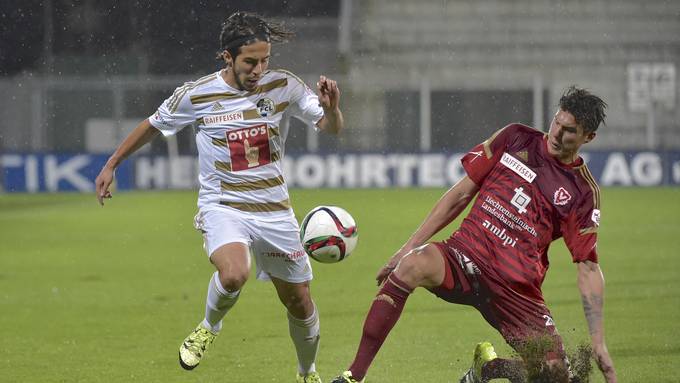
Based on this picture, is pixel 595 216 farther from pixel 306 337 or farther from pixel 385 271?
pixel 306 337

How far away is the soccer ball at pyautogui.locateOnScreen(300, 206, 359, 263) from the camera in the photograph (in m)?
6.28

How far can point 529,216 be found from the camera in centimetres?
557

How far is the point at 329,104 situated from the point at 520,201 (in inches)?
46.3

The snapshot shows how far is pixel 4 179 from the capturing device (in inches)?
892

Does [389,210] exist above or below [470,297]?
below

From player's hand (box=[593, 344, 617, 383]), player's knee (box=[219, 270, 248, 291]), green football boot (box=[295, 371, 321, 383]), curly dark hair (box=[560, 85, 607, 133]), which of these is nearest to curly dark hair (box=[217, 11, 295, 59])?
player's knee (box=[219, 270, 248, 291])

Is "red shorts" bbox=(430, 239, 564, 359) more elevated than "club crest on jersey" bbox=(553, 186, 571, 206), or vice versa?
"club crest on jersey" bbox=(553, 186, 571, 206)

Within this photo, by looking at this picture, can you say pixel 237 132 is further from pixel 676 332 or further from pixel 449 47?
pixel 449 47

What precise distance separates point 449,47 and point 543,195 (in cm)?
2332

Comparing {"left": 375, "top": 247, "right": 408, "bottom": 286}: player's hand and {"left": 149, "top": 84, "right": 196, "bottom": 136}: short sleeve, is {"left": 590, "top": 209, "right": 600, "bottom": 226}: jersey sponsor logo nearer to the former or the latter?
{"left": 375, "top": 247, "right": 408, "bottom": 286}: player's hand

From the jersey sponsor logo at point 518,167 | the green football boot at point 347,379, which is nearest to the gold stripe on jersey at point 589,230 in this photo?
the jersey sponsor logo at point 518,167

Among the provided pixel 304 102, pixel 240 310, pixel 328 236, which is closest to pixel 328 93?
pixel 304 102

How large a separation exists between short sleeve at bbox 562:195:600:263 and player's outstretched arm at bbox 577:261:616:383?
5 cm

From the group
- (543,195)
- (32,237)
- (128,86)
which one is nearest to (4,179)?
(128,86)
